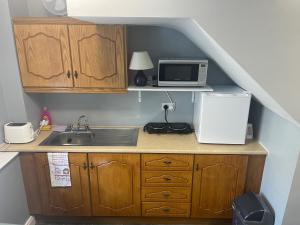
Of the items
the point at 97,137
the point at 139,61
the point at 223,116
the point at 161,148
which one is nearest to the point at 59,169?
the point at 97,137

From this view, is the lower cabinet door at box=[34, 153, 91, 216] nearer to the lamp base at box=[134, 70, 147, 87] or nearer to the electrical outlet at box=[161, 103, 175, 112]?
the lamp base at box=[134, 70, 147, 87]

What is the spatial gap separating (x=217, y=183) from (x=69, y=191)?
1367 mm

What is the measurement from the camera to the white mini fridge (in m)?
1.90

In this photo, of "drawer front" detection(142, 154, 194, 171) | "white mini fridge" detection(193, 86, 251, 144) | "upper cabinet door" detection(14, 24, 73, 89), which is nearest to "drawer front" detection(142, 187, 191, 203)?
"drawer front" detection(142, 154, 194, 171)

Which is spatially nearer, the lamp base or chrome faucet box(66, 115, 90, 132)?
the lamp base

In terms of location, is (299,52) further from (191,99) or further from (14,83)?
(14,83)

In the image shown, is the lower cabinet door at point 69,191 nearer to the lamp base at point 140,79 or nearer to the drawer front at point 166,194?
the drawer front at point 166,194

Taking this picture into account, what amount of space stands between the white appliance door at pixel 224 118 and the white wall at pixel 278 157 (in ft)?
0.67

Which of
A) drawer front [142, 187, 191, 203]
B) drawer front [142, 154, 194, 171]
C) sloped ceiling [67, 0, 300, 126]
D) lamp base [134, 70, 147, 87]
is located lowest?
drawer front [142, 187, 191, 203]

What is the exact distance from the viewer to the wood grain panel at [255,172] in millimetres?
1961

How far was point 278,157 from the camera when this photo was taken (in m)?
1.75

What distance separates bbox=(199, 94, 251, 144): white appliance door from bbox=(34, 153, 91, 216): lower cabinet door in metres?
1.12

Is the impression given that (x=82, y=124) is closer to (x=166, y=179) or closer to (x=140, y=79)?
(x=140, y=79)

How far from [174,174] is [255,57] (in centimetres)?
122
